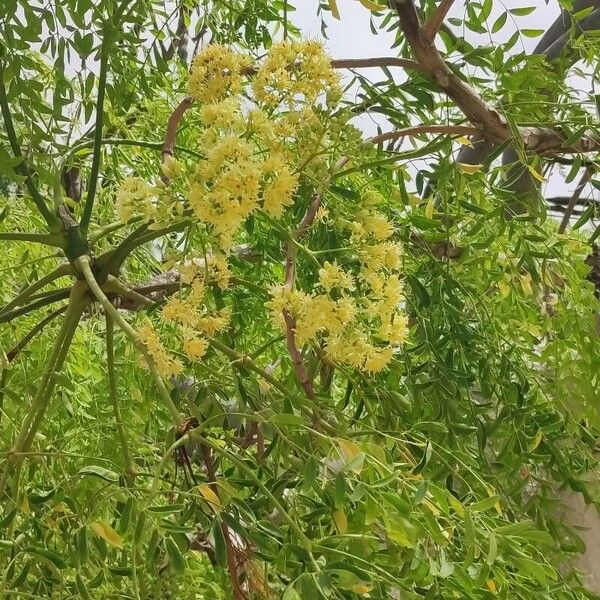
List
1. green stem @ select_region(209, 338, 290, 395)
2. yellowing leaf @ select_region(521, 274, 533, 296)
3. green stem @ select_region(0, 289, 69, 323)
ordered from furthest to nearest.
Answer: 1. yellowing leaf @ select_region(521, 274, 533, 296)
2. green stem @ select_region(0, 289, 69, 323)
3. green stem @ select_region(209, 338, 290, 395)

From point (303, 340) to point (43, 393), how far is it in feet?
0.63

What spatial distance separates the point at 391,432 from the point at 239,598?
0.46 ft

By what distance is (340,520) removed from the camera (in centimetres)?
42

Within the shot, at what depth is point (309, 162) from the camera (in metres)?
0.48

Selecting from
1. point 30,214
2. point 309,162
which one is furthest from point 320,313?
point 30,214

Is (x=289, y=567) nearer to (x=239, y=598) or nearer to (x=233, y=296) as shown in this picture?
(x=239, y=598)

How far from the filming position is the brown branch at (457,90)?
0.55m

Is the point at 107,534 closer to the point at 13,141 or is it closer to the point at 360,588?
the point at 360,588

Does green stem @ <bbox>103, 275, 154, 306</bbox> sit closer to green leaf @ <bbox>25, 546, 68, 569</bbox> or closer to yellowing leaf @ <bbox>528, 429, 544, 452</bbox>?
green leaf @ <bbox>25, 546, 68, 569</bbox>

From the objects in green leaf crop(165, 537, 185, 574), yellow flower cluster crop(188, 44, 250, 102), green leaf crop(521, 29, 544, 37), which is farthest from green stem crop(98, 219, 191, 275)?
green leaf crop(521, 29, 544, 37)

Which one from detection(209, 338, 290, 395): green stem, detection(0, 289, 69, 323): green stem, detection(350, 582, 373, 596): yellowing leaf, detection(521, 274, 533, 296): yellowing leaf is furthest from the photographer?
detection(521, 274, 533, 296): yellowing leaf

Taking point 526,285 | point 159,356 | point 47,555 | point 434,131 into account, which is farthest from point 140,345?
point 526,285

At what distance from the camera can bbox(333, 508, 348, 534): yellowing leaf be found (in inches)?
16.5

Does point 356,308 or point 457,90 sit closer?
point 356,308
